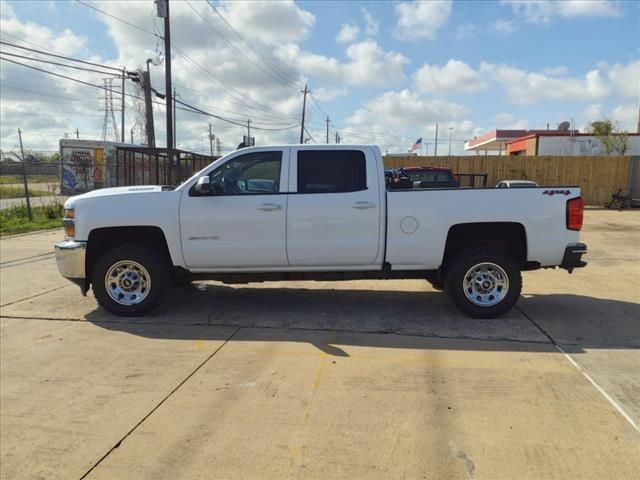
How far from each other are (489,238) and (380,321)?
159 centimetres

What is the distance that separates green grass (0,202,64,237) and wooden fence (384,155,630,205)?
557 inches

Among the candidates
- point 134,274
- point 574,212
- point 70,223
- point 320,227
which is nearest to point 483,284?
point 574,212

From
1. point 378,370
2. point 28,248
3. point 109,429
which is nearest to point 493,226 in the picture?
point 378,370

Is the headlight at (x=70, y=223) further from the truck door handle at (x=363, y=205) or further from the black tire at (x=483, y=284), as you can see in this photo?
the black tire at (x=483, y=284)

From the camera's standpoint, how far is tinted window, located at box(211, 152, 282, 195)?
18.6 ft

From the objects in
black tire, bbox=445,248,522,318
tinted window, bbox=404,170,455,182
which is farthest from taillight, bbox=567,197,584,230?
→ tinted window, bbox=404,170,455,182

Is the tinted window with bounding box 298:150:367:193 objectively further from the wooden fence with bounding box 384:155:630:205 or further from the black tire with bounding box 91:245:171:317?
the wooden fence with bounding box 384:155:630:205

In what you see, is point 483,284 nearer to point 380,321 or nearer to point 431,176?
point 380,321

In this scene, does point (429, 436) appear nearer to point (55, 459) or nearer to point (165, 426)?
point (165, 426)

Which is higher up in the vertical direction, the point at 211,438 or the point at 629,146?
the point at 629,146

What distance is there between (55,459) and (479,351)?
3.55m

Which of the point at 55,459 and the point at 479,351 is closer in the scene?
the point at 55,459

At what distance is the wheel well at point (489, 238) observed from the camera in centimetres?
564

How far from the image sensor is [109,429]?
343cm
